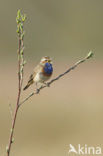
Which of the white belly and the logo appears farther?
the logo

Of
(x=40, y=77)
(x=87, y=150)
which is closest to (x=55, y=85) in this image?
(x=87, y=150)

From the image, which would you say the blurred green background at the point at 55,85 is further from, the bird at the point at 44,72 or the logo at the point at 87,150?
the bird at the point at 44,72

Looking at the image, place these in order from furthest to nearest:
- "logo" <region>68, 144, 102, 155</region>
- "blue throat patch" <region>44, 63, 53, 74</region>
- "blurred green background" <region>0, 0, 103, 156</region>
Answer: "blurred green background" <region>0, 0, 103, 156</region> → "logo" <region>68, 144, 102, 155</region> → "blue throat patch" <region>44, 63, 53, 74</region>

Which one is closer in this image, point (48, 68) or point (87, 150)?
point (48, 68)

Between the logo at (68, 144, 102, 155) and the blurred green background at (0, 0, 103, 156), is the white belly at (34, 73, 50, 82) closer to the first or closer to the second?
the blurred green background at (0, 0, 103, 156)

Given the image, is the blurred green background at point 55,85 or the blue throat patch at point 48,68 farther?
the blurred green background at point 55,85

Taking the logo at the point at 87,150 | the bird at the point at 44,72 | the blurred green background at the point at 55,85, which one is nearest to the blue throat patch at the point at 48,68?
the bird at the point at 44,72

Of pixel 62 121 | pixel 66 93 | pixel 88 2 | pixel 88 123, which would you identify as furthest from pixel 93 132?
pixel 88 2

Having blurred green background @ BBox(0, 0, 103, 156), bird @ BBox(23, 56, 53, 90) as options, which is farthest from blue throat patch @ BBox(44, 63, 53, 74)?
blurred green background @ BBox(0, 0, 103, 156)

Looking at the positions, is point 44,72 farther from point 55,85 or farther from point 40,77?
point 55,85
